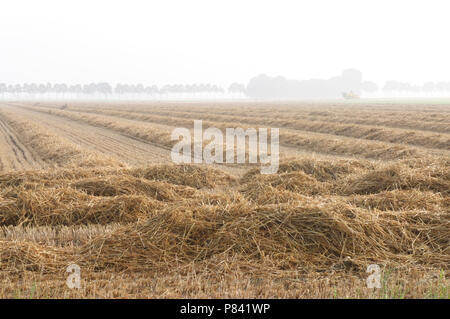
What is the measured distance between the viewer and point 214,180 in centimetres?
1149

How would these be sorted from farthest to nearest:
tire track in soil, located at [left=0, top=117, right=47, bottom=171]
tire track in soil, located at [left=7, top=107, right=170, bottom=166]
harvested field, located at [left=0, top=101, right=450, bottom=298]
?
tire track in soil, located at [left=7, top=107, right=170, bottom=166], tire track in soil, located at [left=0, top=117, right=47, bottom=171], harvested field, located at [left=0, top=101, right=450, bottom=298]

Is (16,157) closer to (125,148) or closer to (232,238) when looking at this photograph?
(125,148)

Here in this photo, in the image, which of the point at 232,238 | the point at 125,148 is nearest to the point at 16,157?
the point at 125,148

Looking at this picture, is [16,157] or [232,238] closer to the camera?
[232,238]

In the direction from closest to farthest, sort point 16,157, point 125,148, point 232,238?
point 232,238, point 16,157, point 125,148

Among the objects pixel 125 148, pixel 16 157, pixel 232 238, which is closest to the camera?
pixel 232 238

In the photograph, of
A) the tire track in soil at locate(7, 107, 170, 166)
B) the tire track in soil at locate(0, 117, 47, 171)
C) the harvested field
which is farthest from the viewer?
the tire track in soil at locate(7, 107, 170, 166)

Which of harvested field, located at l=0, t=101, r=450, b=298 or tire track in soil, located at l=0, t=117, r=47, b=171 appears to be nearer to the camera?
harvested field, located at l=0, t=101, r=450, b=298

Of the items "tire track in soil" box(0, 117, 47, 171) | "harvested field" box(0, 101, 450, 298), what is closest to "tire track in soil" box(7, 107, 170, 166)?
"tire track in soil" box(0, 117, 47, 171)

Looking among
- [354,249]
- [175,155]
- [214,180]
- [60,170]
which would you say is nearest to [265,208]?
[354,249]

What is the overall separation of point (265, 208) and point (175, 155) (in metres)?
11.5

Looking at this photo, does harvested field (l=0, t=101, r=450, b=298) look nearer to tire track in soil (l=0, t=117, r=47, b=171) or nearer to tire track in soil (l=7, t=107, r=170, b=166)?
tire track in soil (l=0, t=117, r=47, b=171)

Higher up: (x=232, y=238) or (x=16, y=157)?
(x=232, y=238)
